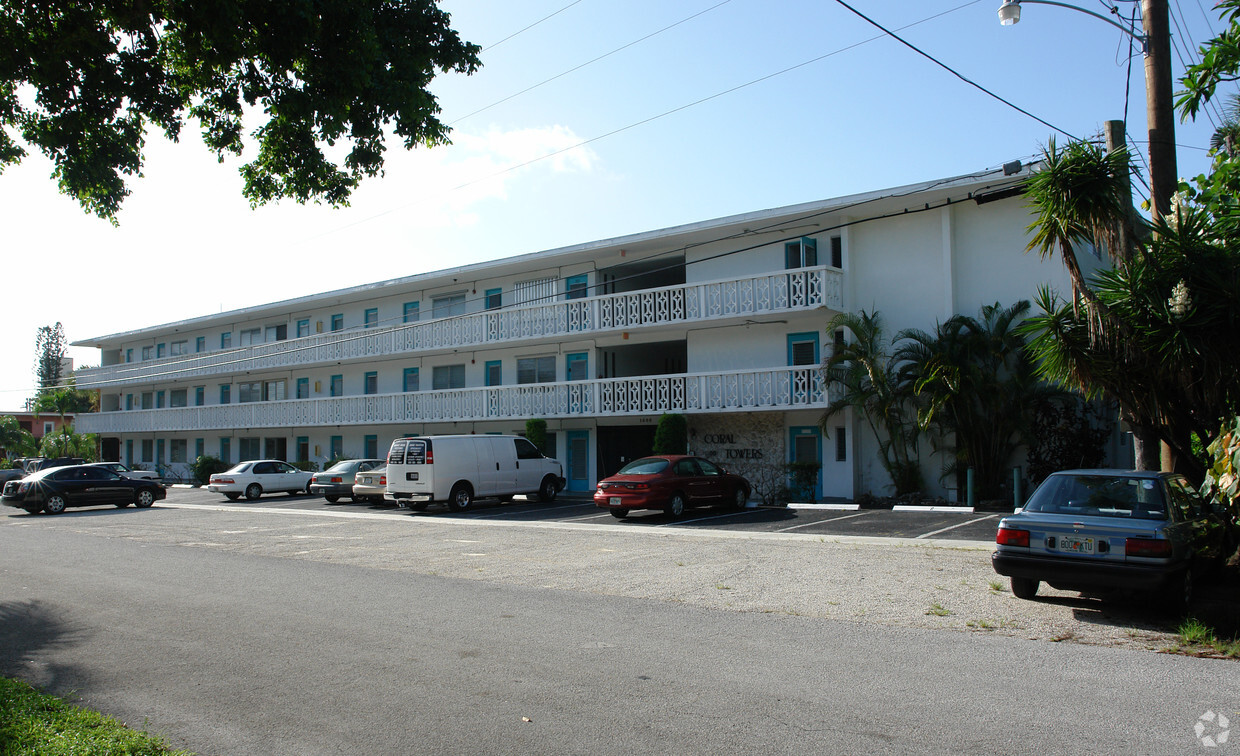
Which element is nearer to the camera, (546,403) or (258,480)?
(546,403)

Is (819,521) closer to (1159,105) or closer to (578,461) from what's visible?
(1159,105)

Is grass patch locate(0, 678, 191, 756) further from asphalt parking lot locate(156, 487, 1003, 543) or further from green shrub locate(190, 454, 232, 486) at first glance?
green shrub locate(190, 454, 232, 486)

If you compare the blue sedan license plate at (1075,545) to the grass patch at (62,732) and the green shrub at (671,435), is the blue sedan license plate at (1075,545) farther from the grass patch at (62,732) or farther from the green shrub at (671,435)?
the green shrub at (671,435)

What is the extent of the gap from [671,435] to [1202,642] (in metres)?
18.0

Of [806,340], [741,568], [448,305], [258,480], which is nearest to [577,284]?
[448,305]

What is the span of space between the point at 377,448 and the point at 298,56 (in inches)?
1149

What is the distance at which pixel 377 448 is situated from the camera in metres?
37.1

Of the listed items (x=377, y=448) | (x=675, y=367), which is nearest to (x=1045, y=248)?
(x=675, y=367)

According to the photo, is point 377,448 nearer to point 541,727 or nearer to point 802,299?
point 802,299

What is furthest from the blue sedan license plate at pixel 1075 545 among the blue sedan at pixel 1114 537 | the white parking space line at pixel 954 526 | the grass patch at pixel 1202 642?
the white parking space line at pixel 954 526

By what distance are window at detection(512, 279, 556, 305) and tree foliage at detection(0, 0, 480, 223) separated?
1926 centimetres

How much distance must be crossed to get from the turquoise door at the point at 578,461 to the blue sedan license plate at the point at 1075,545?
863 inches

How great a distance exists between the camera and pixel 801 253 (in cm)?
2419

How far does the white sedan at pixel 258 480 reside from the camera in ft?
104
